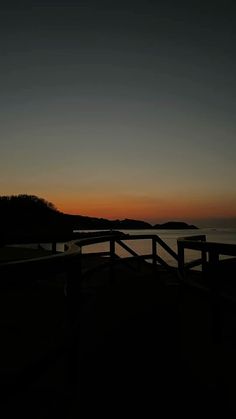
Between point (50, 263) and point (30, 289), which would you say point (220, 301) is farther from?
point (30, 289)

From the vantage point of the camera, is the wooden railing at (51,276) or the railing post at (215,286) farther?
the railing post at (215,286)

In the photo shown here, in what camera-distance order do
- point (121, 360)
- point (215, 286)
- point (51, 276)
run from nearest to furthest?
1. point (51, 276)
2. point (121, 360)
3. point (215, 286)

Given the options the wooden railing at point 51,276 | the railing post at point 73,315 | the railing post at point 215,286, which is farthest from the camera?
the railing post at point 215,286

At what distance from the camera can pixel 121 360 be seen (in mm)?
3666

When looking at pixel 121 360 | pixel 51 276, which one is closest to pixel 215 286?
pixel 121 360

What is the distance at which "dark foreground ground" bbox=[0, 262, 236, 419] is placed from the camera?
2676 mm

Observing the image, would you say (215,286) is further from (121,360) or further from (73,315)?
(73,315)

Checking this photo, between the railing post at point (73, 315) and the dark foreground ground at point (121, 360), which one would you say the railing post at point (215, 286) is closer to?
the dark foreground ground at point (121, 360)

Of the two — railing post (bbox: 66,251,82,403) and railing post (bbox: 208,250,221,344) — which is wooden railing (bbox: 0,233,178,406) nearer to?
railing post (bbox: 66,251,82,403)

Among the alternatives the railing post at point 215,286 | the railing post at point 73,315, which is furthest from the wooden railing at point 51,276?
the railing post at point 215,286

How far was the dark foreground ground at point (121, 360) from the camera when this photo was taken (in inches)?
105

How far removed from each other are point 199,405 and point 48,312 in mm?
3606

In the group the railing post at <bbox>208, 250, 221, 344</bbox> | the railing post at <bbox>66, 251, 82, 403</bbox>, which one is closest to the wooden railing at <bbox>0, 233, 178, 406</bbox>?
the railing post at <bbox>66, 251, 82, 403</bbox>

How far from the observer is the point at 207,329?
4836 millimetres
